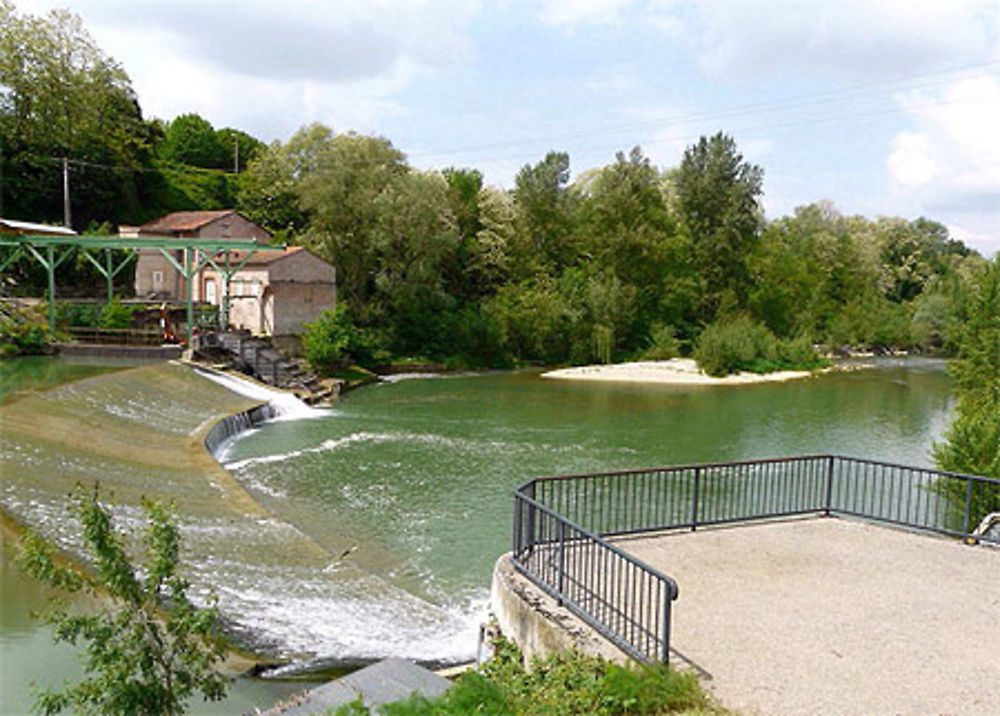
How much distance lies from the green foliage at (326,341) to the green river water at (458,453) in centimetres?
282

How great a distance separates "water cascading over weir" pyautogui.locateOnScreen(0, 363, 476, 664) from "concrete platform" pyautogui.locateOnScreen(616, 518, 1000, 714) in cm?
375

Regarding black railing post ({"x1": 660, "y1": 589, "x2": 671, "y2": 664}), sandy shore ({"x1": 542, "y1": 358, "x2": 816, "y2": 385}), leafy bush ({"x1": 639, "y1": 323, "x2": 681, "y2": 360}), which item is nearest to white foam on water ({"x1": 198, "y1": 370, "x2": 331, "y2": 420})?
sandy shore ({"x1": 542, "y1": 358, "x2": 816, "y2": 385})

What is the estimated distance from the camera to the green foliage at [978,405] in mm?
14992

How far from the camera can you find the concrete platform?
670 centimetres

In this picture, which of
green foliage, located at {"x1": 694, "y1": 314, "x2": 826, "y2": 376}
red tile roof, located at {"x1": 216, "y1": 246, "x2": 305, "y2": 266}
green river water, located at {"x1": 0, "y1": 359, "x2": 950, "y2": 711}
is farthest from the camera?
green foliage, located at {"x1": 694, "y1": 314, "x2": 826, "y2": 376}

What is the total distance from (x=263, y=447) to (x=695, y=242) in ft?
154

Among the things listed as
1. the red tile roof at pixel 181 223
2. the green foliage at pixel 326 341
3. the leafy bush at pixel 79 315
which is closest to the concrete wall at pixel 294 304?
the green foliage at pixel 326 341

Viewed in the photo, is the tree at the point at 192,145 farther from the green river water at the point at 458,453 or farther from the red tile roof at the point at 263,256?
the green river water at the point at 458,453

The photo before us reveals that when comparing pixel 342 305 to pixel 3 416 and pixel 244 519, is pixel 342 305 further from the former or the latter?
pixel 244 519

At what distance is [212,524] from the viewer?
14.7 meters

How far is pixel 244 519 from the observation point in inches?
601

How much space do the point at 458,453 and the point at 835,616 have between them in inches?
651

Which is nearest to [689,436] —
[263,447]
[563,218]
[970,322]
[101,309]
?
[970,322]

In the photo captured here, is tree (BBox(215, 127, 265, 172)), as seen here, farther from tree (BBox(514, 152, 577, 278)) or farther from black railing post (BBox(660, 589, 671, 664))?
black railing post (BBox(660, 589, 671, 664))
